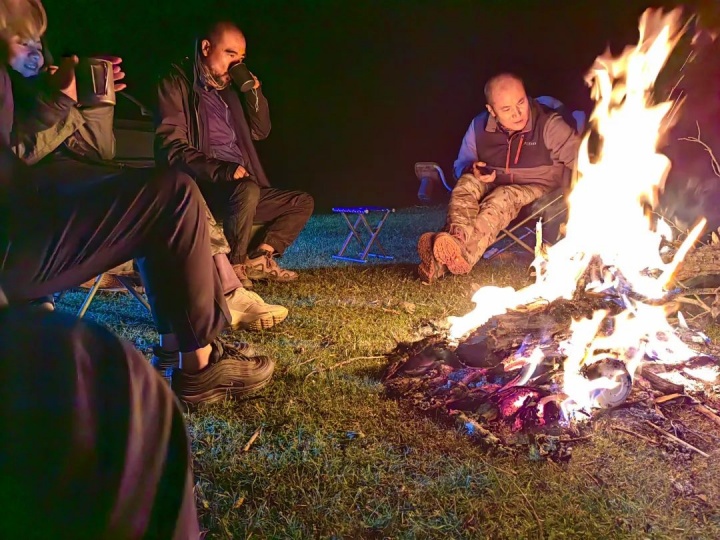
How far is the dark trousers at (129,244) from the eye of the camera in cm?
193

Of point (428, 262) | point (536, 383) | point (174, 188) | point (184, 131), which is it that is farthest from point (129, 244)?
point (428, 262)

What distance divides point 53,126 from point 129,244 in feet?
2.93

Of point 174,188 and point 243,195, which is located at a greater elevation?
point 174,188

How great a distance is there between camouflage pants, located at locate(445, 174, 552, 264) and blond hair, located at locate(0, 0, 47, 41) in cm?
321

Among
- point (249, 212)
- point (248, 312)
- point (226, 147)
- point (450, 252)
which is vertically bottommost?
point (248, 312)

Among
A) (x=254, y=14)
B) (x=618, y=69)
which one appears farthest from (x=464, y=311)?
(x=254, y=14)

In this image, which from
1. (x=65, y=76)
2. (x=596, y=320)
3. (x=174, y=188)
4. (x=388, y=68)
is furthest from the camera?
(x=388, y=68)

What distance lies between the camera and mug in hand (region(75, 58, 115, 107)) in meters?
2.54

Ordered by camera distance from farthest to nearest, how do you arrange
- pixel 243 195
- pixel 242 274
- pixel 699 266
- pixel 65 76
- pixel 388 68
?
pixel 388 68 → pixel 242 274 → pixel 243 195 → pixel 699 266 → pixel 65 76

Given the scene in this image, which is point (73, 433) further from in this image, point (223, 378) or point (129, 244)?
point (223, 378)

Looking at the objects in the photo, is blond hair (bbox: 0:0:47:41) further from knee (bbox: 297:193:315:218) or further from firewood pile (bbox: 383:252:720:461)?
knee (bbox: 297:193:315:218)

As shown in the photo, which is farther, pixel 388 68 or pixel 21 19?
pixel 388 68

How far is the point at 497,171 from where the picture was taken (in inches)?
207

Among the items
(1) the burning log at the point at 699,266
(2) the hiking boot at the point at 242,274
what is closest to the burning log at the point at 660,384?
(1) the burning log at the point at 699,266
